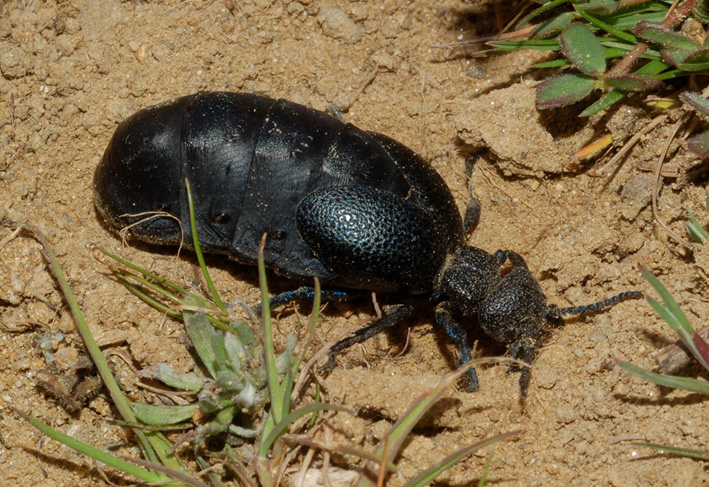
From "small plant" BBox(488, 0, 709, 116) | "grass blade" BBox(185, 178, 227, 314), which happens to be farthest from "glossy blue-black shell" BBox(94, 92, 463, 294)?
"small plant" BBox(488, 0, 709, 116)

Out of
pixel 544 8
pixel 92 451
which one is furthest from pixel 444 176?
pixel 92 451

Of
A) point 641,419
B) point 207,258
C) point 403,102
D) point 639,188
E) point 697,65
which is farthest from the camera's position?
point 403,102

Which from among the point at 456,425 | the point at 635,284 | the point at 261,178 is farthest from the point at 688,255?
the point at 261,178

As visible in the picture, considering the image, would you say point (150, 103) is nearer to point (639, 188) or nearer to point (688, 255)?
point (639, 188)

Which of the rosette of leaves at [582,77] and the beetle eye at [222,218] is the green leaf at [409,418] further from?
the rosette of leaves at [582,77]

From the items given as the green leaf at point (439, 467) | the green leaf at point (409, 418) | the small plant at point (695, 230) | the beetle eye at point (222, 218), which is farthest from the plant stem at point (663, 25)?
the beetle eye at point (222, 218)

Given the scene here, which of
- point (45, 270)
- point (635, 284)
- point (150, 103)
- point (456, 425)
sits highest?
point (150, 103)
